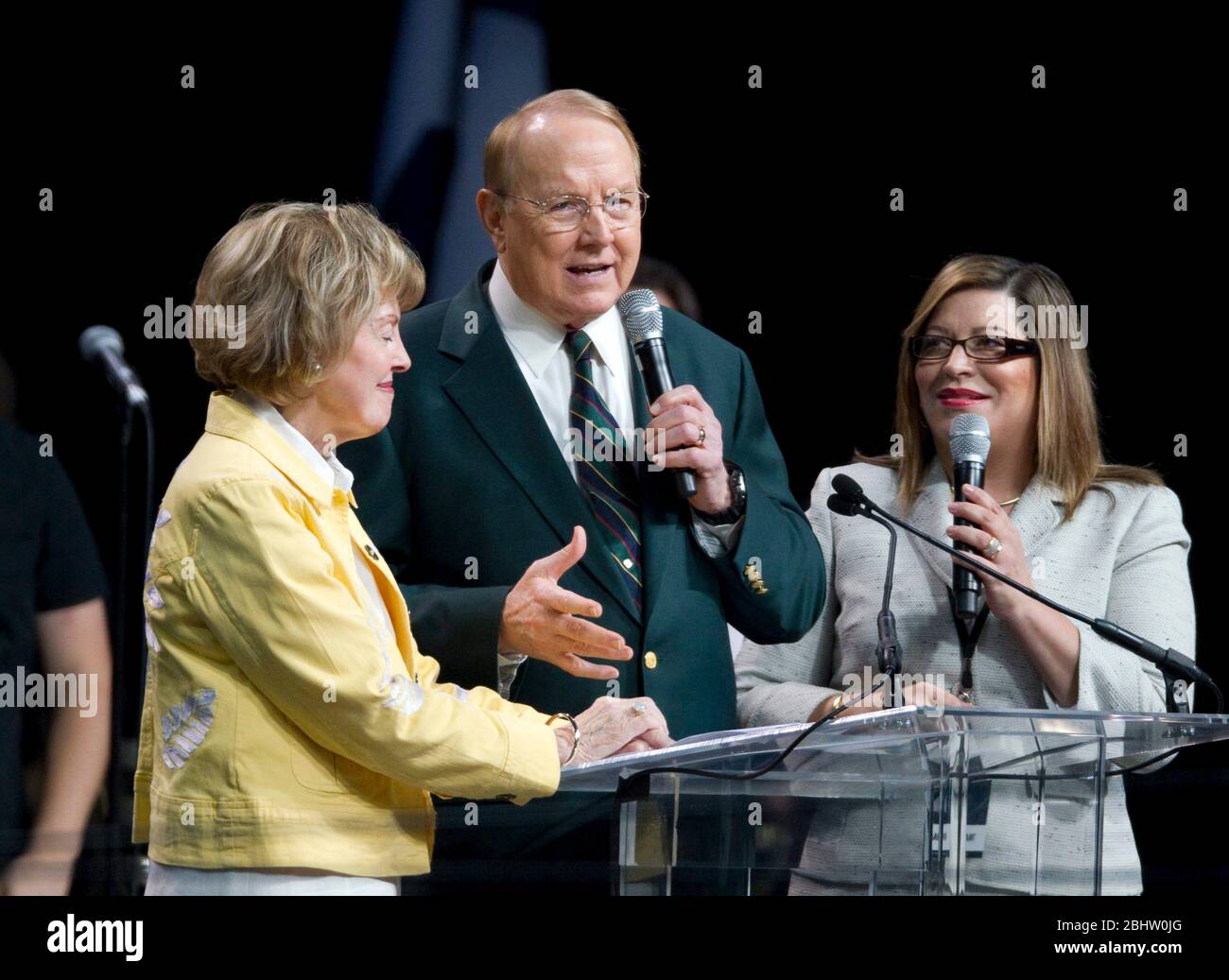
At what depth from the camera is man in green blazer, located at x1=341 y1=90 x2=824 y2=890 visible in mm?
2467

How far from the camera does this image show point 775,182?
3.70 meters

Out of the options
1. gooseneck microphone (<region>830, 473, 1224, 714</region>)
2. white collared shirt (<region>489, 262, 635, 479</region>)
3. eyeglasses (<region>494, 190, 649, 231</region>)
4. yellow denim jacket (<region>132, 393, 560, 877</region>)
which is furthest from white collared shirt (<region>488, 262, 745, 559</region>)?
yellow denim jacket (<region>132, 393, 560, 877</region>)

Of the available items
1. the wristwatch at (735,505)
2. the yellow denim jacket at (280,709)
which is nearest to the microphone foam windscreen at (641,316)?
the wristwatch at (735,505)

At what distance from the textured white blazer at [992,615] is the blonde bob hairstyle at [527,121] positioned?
2.60 ft

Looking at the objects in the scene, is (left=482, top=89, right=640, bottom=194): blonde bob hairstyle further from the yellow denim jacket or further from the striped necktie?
the yellow denim jacket

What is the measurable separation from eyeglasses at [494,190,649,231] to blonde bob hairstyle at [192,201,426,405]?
68 centimetres

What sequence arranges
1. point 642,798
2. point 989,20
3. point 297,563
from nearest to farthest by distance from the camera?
point 297,563 < point 642,798 < point 989,20

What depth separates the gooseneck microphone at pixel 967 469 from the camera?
8.53ft

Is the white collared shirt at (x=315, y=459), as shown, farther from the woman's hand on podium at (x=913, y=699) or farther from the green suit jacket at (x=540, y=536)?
the woman's hand on podium at (x=913, y=699)

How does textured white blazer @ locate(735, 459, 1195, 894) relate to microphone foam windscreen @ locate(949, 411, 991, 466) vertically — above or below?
below

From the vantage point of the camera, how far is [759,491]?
2.49m

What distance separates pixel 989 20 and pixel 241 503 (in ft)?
8.25
